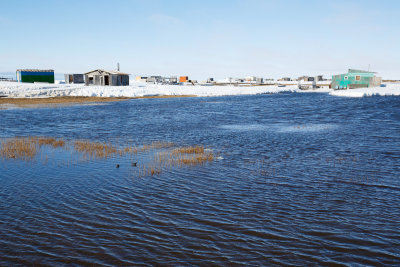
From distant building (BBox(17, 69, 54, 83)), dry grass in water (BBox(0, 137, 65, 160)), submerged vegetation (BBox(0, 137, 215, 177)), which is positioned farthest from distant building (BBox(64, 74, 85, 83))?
submerged vegetation (BBox(0, 137, 215, 177))

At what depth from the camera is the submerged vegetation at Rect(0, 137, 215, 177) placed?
45.4 ft

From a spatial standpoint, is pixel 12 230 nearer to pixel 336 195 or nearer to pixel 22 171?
pixel 22 171

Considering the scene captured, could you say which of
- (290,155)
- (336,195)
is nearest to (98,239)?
(336,195)

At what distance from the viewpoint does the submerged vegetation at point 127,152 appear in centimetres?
1384

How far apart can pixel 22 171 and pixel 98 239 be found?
7.15 m

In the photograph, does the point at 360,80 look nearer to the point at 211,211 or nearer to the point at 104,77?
the point at 104,77

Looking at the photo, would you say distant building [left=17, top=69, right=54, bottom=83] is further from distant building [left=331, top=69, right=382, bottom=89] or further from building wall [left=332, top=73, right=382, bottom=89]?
building wall [left=332, top=73, right=382, bottom=89]

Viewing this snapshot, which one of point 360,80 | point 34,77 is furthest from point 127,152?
point 360,80

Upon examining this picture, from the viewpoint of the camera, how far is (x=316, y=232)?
24.5 ft

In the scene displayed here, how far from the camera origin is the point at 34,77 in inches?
3465

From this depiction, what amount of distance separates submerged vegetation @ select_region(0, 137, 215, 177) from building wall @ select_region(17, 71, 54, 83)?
75.4 metres

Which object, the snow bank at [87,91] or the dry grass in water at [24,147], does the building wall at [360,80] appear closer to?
the snow bank at [87,91]

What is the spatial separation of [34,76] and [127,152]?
8251 cm

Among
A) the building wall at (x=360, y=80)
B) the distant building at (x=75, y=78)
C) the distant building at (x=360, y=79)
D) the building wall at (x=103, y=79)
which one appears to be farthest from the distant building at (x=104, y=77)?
the building wall at (x=360, y=80)
